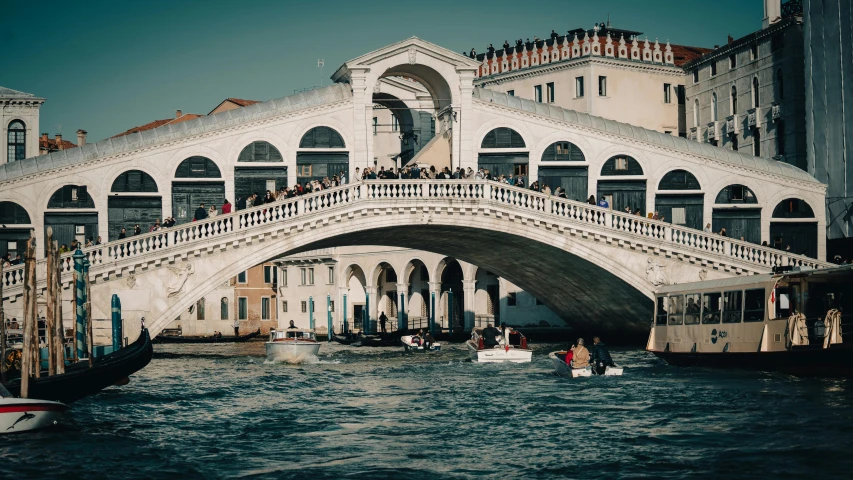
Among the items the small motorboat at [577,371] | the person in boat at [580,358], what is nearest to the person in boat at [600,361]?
the small motorboat at [577,371]

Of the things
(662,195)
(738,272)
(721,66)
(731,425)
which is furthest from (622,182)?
(731,425)

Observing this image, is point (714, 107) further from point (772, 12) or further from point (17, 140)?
point (17, 140)

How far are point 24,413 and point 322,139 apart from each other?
18769 millimetres

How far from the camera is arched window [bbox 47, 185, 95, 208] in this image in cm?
3562

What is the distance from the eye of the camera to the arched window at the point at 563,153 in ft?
128

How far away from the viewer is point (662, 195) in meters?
39.5

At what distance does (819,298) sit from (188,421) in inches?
545

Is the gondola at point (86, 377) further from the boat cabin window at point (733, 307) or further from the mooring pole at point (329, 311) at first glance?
the mooring pole at point (329, 311)

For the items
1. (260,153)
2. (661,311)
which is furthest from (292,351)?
(661,311)

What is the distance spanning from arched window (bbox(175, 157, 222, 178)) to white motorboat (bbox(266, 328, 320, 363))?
5.42 metres

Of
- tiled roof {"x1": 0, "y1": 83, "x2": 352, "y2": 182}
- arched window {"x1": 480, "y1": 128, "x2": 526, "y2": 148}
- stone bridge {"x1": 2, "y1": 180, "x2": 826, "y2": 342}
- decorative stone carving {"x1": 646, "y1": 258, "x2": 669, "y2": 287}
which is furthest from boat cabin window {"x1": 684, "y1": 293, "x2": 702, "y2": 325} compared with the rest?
tiled roof {"x1": 0, "y1": 83, "x2": 352, "y2": 182}

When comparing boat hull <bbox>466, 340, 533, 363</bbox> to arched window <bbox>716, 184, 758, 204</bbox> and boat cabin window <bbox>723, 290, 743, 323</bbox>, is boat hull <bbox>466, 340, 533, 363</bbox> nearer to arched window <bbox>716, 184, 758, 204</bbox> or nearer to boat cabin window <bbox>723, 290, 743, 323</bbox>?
boat cabin window <bbox>723, 290, 743, 323</bbox>

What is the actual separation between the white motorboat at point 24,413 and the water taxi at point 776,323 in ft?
49.2

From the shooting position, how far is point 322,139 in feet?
123
